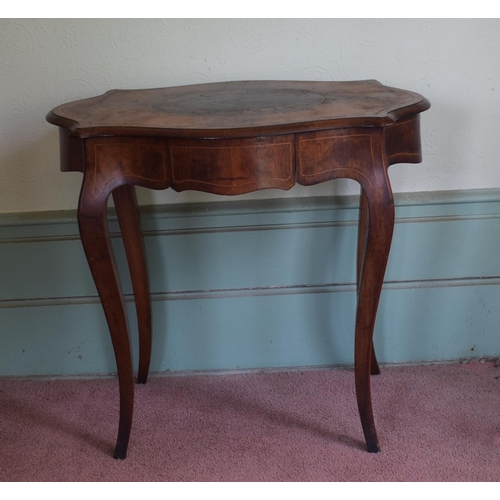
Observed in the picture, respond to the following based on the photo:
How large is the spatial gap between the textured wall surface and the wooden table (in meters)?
0.21

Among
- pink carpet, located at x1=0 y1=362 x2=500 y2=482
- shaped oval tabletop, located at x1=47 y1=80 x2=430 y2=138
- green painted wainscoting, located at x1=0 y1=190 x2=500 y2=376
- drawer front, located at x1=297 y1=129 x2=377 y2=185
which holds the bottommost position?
pink carpet, located at x1=0 y1=362 x2=500 y2=482

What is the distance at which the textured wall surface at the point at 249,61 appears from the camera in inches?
57.8

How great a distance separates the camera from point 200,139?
1054 mm

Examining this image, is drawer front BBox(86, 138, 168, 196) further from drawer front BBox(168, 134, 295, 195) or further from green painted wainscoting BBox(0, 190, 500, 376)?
green painted wainscoting BBox(0, 190, 500, 376)

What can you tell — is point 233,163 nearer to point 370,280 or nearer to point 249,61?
point 370,280

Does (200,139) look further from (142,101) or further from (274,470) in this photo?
(274,470)

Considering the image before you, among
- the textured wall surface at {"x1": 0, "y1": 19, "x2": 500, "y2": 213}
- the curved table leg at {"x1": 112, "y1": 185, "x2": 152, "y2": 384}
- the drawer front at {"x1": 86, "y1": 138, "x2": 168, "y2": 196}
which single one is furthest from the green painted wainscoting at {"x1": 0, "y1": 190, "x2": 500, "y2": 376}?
the drawer front at {"x1": 86, "y1": 138, "x2": 168, "y2": 196}

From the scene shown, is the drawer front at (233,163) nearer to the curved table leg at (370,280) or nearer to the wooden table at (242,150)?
the wooden table at (242,150)

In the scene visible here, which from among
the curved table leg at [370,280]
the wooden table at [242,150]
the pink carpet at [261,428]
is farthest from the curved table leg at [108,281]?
the curved table leg at [370,280]

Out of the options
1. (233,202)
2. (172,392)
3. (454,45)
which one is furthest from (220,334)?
(454,45)

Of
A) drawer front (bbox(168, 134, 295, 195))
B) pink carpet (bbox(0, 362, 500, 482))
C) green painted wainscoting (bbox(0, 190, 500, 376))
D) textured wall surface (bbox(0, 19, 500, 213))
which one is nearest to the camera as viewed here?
drawer front (bbox(168, 134, 295, 195))

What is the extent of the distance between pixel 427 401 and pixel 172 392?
62 centimetres

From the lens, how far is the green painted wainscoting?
1.58 m
